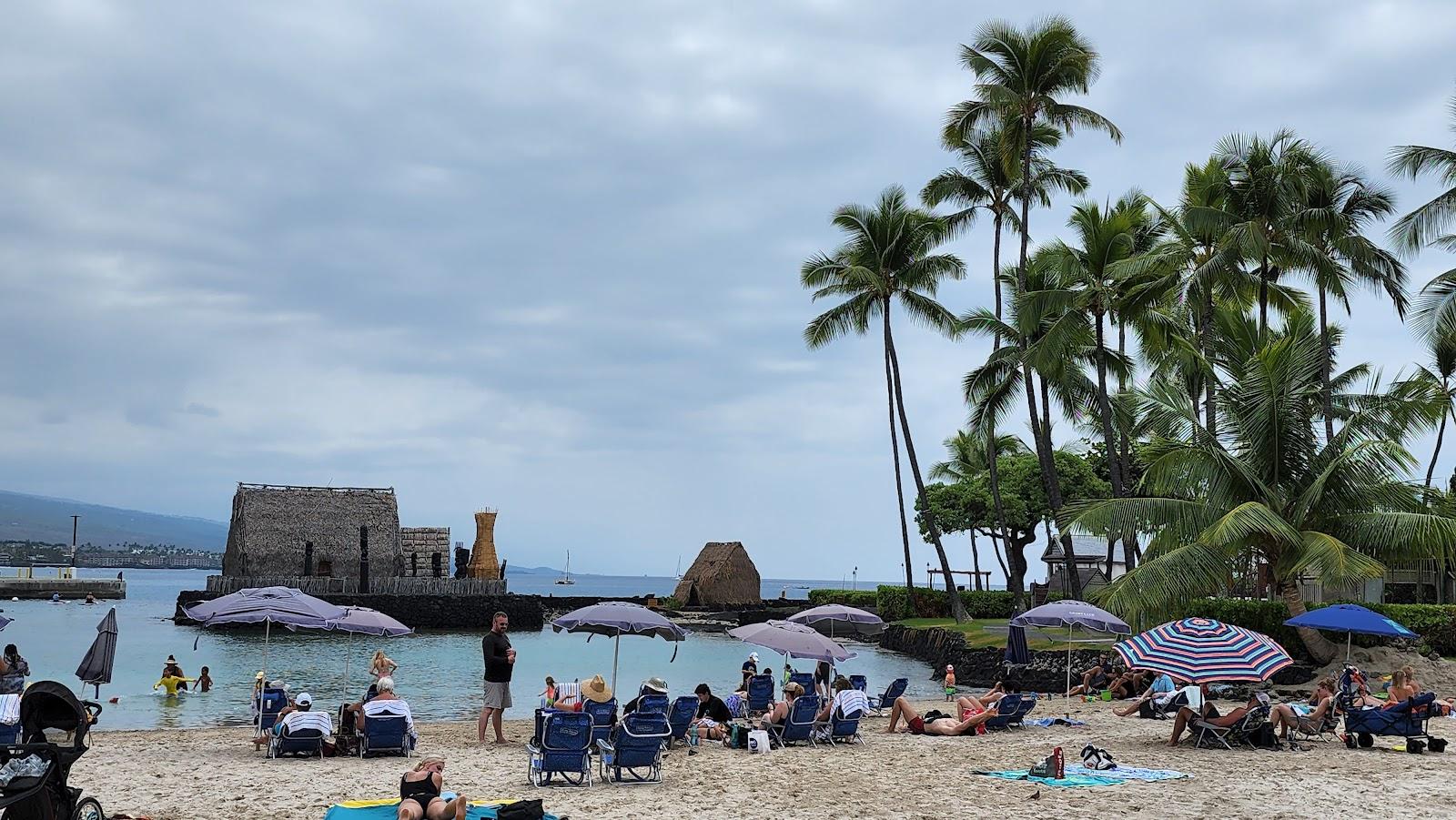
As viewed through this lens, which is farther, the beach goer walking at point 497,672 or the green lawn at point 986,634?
the green lawn at point 986,634

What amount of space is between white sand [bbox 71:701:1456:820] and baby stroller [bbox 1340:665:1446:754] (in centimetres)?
22

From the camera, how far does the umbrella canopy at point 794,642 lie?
48.8 feet

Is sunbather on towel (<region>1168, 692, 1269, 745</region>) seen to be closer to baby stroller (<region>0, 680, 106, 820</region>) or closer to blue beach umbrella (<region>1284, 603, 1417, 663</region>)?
blue beach umbrella (<region>1284, 603, 1417, 663</region>)

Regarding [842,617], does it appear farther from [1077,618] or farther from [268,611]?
[268,611]

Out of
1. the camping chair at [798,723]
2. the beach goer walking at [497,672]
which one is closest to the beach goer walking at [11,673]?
the beach goer walking at [497,672]

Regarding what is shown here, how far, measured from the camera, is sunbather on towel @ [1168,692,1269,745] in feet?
43.6

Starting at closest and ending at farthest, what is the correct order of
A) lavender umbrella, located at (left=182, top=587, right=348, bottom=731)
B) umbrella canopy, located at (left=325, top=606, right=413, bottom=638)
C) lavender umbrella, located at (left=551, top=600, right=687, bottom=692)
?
lavender umbrella, located at (left=182, top=587, right=348, bottom=731) < lavender umbrella, located at (left=551, top=600, right=687, bottom=692) < umbrella canopy, located at (left=325, top=606, right=413, bottom=638)

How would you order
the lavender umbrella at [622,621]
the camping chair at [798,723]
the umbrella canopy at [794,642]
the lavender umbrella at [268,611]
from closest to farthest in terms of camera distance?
the lavender umbrella at [268,611], the camping chair at [798,723], the lavender umbrella at [622,621], the umbrella canopy at [794,642]

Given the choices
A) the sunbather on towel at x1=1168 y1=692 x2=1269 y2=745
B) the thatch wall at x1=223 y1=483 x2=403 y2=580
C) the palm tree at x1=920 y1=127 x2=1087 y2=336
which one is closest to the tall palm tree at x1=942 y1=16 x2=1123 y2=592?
the palm tree at x1=920 y1=127 x2=1087 y2=336

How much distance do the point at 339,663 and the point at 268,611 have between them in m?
18.2

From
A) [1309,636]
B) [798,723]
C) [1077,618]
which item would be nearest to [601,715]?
[798,723]

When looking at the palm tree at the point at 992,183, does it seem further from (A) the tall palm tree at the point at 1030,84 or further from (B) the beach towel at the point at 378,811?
(B) the beach towel at the point at 378,811

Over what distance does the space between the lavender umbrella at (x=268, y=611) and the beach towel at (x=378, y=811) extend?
5.37m

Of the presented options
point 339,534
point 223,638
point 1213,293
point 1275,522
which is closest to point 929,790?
point 1275,522
